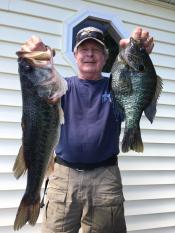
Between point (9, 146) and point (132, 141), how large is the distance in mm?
2199

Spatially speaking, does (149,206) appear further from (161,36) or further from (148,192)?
(161,36)

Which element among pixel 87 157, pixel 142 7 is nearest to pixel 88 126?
pixel 87 157

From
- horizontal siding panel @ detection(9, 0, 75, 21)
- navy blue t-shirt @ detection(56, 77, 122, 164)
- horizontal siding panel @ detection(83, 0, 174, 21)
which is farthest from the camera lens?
horizontal siding panel @ detection(83, 0, 174, 21)

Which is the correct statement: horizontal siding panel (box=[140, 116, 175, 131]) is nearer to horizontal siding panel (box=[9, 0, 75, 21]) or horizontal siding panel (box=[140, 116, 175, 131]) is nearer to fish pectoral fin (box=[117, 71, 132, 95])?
horizontal siding panel (box=[9, 0, 75, 21])

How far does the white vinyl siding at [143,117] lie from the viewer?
4.62m

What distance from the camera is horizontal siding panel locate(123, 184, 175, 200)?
17.6 ft

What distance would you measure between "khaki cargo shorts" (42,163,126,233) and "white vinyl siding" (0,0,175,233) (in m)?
1.37

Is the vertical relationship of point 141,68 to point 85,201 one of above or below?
above

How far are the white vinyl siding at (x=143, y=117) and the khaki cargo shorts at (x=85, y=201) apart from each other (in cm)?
137

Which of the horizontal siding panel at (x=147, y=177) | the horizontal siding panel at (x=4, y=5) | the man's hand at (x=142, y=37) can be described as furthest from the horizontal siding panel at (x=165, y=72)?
the man's hand at (x=142, y=37)

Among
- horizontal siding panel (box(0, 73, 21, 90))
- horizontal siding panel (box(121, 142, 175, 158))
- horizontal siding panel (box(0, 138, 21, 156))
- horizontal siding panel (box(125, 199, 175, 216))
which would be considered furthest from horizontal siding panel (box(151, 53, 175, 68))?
horizontal siding panel (box(0, 138, 21, 156))

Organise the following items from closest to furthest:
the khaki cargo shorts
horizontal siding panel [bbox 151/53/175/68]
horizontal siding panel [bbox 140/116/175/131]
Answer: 1. the khaki cargo shorts
2. horizontal siding panel [bbox 140/116/175/131]
3. horizontal siding panel [bbox 151/53/175/68]

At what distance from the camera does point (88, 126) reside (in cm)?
322

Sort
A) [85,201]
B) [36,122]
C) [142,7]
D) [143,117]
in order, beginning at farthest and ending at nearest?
[142,7], [143,117], [85,201], [36,122]
